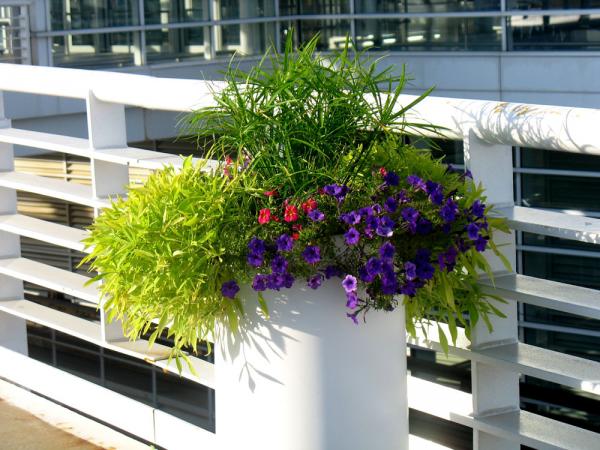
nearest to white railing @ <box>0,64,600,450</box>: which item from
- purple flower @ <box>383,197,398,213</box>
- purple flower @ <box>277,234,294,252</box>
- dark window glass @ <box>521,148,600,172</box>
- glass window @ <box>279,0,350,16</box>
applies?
purple flower @ <box>383,197,398,213</box>

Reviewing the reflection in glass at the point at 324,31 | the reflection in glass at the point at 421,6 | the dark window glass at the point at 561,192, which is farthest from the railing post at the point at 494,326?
the reflection in glass at the point at 324,31

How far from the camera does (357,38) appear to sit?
1558 centimetres

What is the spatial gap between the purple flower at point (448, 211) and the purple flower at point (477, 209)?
55 millimetres

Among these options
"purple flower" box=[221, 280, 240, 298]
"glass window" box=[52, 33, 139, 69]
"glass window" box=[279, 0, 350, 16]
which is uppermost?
"glass window" box=[279, 0, 350, 16]

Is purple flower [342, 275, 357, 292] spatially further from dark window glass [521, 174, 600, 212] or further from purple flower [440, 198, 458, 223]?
dark window glass [521, 174, 600, 212]

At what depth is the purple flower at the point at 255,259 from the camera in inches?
103

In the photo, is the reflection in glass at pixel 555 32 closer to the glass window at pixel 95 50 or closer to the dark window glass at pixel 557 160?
the dark window glass at pixel 557 160

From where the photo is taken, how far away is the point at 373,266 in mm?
2545

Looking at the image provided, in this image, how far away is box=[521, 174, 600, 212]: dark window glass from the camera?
12906 mm

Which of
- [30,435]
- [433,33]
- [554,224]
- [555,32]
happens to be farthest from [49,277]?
[433,33]

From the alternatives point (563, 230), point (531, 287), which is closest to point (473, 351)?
point (531, 287)

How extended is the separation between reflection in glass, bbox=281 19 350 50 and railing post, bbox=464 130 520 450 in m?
12.8

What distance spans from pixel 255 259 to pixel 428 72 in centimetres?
1186

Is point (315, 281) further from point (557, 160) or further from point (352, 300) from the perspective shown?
point (557, 160)
